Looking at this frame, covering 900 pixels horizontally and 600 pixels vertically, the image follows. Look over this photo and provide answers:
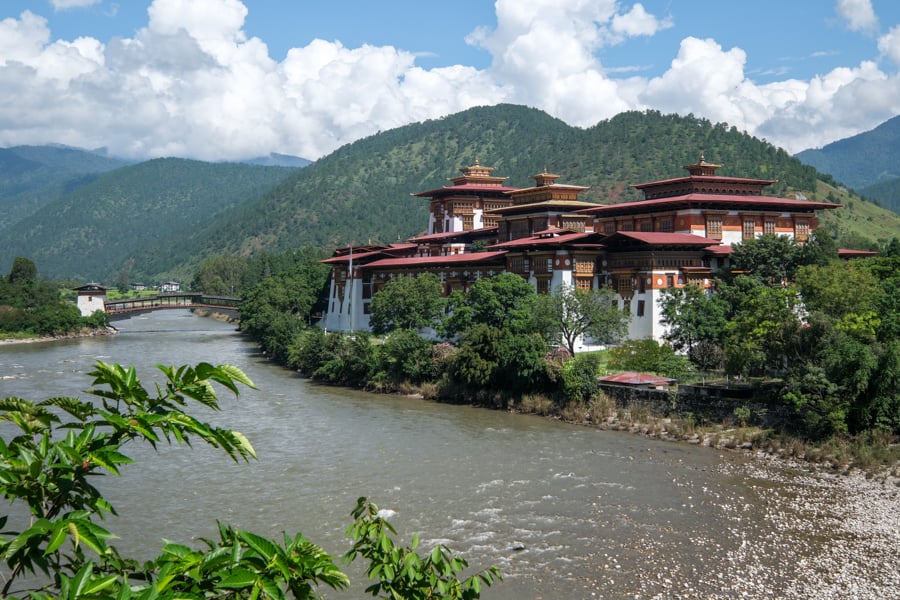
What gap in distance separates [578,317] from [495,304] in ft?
16.0

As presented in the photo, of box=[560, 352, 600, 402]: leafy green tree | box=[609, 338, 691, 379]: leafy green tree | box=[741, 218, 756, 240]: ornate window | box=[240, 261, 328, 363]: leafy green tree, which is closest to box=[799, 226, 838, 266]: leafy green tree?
box=[741, 218, 756, 240]: ornate window

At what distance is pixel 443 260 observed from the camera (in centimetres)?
6488

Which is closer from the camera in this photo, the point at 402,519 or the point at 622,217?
the point at 402,519

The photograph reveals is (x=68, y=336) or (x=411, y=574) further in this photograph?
(x=68, y=336)

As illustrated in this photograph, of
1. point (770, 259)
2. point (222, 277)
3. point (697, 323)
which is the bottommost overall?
point (697, 323)

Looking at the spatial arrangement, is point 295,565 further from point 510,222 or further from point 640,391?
point 510,222

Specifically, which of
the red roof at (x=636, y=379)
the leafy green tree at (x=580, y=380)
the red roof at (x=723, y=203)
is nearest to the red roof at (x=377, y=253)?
the red roof at (x=723, y=203)

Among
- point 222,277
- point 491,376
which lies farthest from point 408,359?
point 222,277

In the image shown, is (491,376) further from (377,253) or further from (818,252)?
(377,253)

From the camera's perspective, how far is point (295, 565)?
16.0 feet

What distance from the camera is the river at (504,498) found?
21797 mm

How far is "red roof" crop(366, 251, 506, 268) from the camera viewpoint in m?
61.3

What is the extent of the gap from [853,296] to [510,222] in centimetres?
3251

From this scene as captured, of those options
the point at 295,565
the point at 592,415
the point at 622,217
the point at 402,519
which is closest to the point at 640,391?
the point at 592,415
